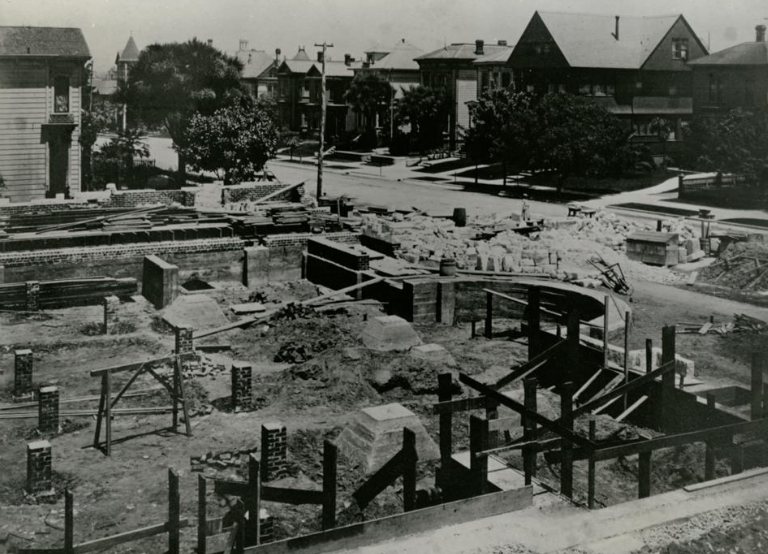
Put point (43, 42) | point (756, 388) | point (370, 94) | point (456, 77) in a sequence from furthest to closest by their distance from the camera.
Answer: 1. point (370, 94)
2. point (456, 77)
3. point (43, 42)
4. point (756, 388)

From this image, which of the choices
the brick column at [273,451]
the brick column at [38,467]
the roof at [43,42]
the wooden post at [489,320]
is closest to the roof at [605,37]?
the roof at [43,42]

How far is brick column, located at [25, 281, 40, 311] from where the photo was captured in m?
22.2

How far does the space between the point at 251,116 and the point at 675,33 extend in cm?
3126

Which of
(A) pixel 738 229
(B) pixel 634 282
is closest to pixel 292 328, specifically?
(B) pixel 634 282

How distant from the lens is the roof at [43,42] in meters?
37.9

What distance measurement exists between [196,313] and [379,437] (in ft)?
30.1

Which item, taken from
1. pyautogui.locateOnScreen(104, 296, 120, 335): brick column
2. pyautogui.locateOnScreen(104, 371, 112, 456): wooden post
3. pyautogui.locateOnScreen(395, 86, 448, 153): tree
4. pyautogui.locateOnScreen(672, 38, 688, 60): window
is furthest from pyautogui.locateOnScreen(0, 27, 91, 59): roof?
pyautogui.locateOnScreen(672, 38, 688, 60): window

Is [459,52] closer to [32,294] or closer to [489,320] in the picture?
[489,320]

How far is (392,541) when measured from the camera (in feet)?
30.6

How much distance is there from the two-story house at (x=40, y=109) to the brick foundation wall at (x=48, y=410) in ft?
83.4

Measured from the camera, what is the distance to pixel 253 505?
32.4 feet

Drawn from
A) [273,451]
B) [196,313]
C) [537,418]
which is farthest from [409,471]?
[196,313]

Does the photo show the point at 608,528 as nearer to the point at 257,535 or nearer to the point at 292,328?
the point at 257,535

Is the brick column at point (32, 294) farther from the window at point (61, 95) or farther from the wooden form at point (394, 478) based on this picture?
the window at point (61, 95)
